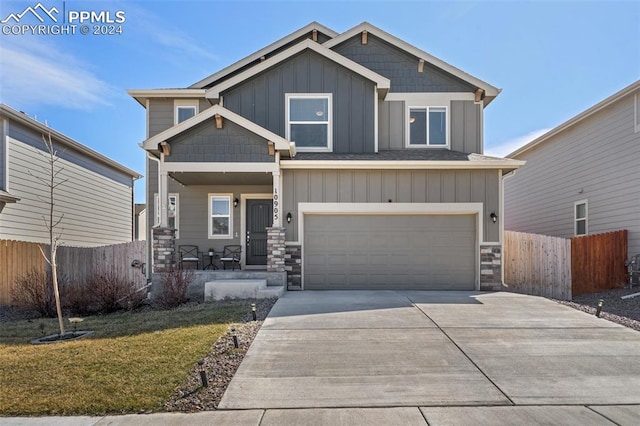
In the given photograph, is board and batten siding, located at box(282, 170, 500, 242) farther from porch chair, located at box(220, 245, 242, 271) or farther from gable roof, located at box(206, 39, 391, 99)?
porch chair, located at box(220, 245, 242, 271)

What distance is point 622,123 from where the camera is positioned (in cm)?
A: 1220

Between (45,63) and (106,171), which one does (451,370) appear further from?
(106,171)

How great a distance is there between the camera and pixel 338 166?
10828 mm

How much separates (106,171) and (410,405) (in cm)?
1773

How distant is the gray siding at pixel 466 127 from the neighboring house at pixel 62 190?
11.3 meters

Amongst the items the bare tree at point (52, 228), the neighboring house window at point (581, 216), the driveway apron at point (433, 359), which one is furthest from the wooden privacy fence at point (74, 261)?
the neighboring house window at point (581, 216)

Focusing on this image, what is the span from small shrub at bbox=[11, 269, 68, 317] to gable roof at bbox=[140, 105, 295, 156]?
4023 mm

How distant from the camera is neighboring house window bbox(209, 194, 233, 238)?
12.7 m

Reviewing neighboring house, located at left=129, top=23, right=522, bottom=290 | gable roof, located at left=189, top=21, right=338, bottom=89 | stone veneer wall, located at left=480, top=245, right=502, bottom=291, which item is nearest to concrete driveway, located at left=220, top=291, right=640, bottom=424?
stone veneer wall, located at left=480, top=245, right=502, bottom=291

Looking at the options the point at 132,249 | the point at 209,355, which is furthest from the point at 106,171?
the point at 209,355

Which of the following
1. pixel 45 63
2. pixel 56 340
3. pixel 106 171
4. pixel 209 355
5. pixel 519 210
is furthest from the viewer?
pixel 519 210

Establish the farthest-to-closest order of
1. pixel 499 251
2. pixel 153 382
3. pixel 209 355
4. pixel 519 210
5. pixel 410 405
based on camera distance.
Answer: pixel 519 210
pixel 499 251
pixel 209 355
pixel 153 382
pixel 410 405

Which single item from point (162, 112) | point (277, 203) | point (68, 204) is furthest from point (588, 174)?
point (68, 204)

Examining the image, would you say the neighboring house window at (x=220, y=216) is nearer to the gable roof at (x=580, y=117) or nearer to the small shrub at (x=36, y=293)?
the small shrub at (x=36, y=293)
